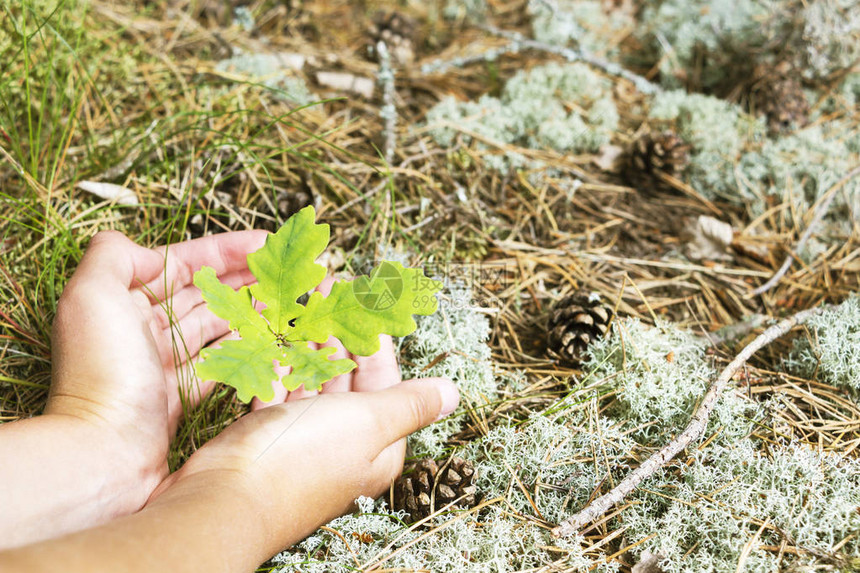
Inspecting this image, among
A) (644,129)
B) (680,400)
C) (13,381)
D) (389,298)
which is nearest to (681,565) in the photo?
(680,400)

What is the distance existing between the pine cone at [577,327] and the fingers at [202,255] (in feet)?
4.18

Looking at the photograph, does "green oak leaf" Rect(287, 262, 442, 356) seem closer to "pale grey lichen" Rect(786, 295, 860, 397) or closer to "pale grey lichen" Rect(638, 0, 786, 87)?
"pale grey lichen" Rect(786, 295, 860, 397)

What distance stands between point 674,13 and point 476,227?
247cm

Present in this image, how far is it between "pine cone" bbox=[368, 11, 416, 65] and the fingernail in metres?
2.50

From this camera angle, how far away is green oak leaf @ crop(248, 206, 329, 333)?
1944 mm

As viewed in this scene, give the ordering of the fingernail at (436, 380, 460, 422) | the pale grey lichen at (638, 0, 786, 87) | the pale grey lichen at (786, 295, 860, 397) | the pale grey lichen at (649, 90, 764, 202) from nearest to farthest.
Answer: the fingernail at (436, 380, 460, 422), the pale grey lichen at (786, 295, 860, 397), the pale grey lichen at (649, 90, 764, 202), the pale grey lichen at (638, 0, 786, 87)

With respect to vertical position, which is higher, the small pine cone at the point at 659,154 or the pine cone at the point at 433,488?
the small pine cone at the point at 659,154

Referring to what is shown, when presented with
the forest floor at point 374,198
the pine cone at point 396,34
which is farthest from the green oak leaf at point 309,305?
the pine cone at point 396,34

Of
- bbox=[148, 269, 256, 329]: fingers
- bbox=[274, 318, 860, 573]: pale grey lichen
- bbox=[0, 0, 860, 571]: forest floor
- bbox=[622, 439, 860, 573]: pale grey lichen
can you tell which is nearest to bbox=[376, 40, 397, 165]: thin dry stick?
bbox=[0, 0, 860, 571]: forest floor

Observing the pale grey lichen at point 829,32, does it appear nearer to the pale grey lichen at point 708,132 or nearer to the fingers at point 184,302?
the pale grey lichen at point 708,132

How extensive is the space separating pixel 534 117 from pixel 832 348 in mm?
1902

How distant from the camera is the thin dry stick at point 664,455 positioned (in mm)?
1944

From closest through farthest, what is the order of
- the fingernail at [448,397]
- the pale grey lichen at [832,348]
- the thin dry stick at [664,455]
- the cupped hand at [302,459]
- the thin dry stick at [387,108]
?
1. the cupped hand at [302,459]
2. the thin dry stick at [664,455]
3. the fingernail at [448,397]
4. the pale grey lichen at [832,348]
5. the thin dry stick at [387,108]

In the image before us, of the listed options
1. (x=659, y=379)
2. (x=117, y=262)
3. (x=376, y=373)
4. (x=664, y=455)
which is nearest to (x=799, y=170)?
(x=659, y=379)
